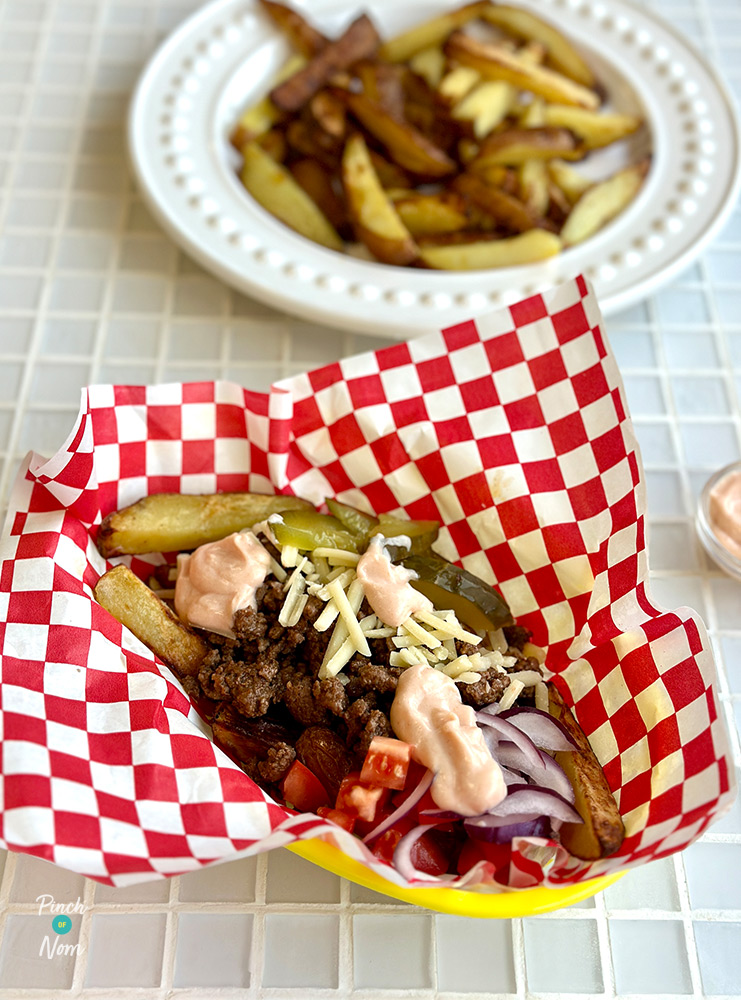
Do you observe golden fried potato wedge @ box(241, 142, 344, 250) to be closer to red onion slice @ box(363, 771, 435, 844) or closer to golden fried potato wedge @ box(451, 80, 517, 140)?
golden fried potato wedge @ box(451, 80, 517, 140)

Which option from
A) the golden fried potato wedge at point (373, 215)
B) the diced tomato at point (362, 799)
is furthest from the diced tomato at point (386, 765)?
the golden fried potato wedge at point (373, 215)

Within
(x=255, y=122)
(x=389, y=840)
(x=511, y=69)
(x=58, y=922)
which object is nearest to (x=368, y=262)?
(x=255, y=122)

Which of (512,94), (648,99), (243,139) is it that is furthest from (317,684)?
(648,99)

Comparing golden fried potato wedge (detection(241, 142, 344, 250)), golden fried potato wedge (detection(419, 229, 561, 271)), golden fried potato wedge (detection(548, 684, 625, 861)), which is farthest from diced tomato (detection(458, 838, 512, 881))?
golden fried potato wedge (detection(241, 142, 344, 250))

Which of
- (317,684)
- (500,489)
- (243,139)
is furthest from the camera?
(243,139)

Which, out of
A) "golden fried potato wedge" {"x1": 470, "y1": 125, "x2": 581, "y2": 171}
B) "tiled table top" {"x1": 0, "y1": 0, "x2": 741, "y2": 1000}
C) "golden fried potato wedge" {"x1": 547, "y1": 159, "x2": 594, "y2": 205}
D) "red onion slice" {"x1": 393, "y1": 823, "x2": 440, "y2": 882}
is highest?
"golden fried potato wedge" {"x1": 470, "y1": 125, "x2": 581, "y2": 171}

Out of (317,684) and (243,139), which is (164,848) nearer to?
(317,684)
